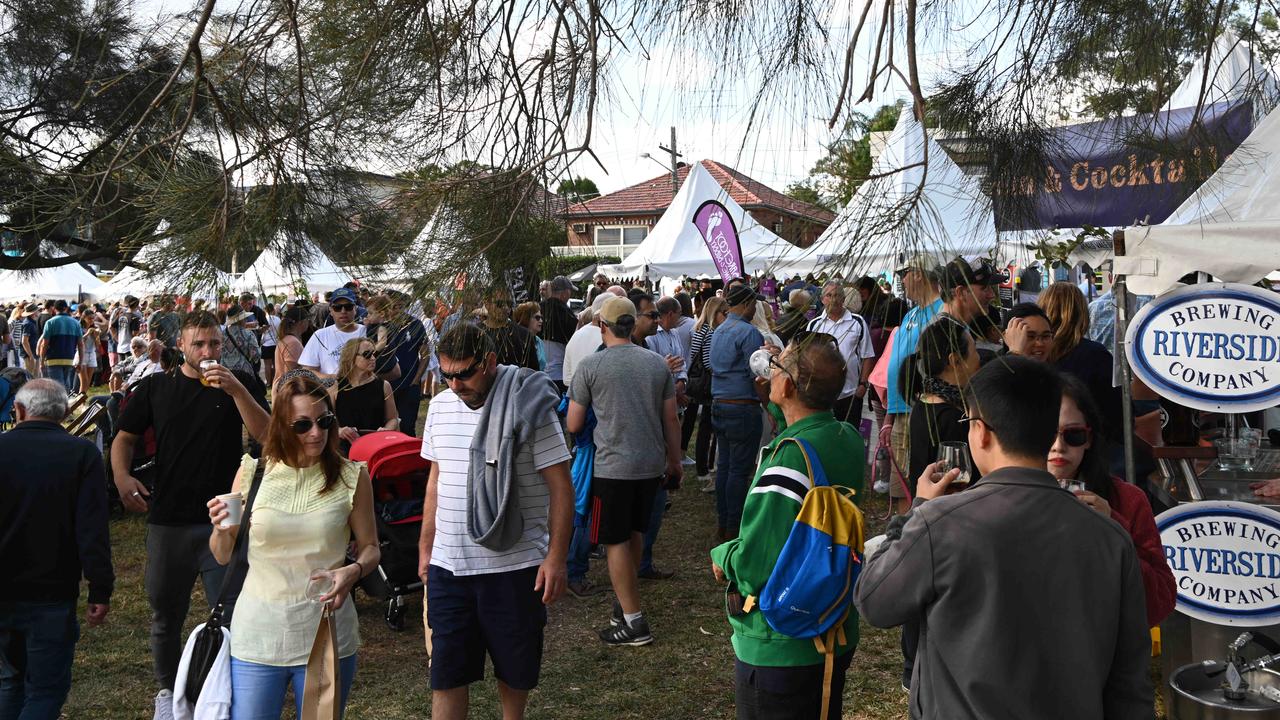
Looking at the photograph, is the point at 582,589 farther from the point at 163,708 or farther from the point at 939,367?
the point at 939,367

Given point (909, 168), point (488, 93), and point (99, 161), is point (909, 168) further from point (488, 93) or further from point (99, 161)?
point (99, 161)

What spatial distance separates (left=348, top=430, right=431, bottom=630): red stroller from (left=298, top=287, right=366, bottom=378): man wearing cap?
2.26ft

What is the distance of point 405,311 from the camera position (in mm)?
2580

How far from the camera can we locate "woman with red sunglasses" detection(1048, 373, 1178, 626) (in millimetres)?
2705

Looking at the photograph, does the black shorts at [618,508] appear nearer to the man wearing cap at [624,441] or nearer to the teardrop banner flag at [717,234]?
the man wearing cap at [624,441]

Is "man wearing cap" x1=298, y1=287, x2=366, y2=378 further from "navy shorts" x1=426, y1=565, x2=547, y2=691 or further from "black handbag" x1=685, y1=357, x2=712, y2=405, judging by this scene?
"black handbag" x1=685, y1=357, x2=712, y2=405

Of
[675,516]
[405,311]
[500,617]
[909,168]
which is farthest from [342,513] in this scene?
[675,516]

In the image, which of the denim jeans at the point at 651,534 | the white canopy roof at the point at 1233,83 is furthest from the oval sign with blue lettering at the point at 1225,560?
the denim jeans at the point at 651,534

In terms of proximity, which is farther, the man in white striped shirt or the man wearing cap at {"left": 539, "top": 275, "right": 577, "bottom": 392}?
the man wearing cap at {"left": 539, "top": 275, "right": 577, "bottom": 392}

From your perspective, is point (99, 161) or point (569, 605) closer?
point (99, 161)

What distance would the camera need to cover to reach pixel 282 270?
2.98m

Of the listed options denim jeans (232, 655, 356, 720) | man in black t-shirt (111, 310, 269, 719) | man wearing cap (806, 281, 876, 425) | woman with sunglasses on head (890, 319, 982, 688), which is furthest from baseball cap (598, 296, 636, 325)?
denim jeans (232, 655, 356, 720)

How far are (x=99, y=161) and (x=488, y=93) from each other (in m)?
1.17

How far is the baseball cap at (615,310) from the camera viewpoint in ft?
18.7
